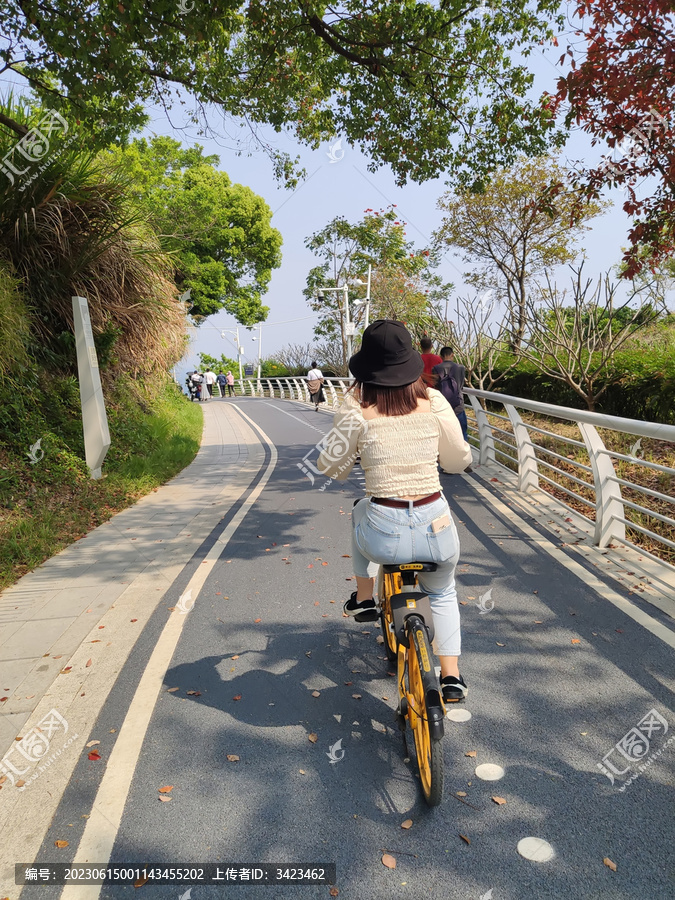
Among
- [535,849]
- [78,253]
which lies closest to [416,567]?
[535,849]

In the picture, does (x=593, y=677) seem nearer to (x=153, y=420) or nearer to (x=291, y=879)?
(x=291, y=879)

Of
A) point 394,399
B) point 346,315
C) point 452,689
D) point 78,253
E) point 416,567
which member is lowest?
point 452,689

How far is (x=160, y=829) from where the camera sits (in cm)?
270

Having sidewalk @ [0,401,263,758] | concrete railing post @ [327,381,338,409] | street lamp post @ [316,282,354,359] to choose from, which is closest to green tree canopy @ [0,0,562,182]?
sidewalk @ [0,401,263,758]

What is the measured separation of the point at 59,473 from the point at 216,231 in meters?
29.8

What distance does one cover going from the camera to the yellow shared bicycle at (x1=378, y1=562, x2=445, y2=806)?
2.60m

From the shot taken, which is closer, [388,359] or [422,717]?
[422,717]

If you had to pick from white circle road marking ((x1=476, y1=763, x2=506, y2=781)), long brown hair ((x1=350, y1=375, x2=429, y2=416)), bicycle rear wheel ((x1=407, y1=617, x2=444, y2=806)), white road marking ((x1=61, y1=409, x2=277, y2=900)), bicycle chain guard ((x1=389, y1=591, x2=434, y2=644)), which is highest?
long brown hair ((x1=350, y1=375, x2=429, y2=416))

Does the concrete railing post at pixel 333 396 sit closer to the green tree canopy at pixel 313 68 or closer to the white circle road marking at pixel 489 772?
the green tree canopy at pixel 313 68

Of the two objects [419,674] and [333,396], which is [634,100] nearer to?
[419,674]

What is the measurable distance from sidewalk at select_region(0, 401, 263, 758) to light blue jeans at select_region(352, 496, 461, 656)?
7.57ft

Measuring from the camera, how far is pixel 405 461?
3000mm

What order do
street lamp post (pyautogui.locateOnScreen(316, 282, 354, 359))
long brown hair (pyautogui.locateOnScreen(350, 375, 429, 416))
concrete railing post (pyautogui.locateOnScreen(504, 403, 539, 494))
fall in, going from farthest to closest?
1. street lamp post (pyautogui.locateOnScreen(316, 282, 354, 359))
2. concrete railing post (pyautogui.locateOnScreen(504, 403, 539, 494))
3. long brown hair (pyautogui.locateOnScreen(350, 375, 429, 416))

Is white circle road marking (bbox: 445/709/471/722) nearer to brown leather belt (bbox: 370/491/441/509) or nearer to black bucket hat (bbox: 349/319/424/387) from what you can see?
brown leather belt (bbox: 370/491/441/509)
